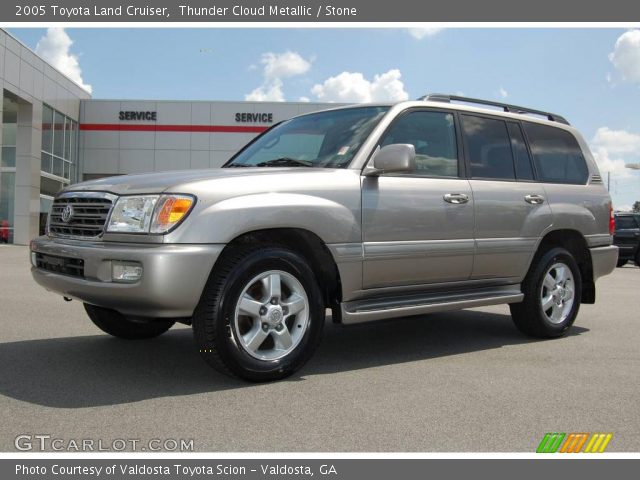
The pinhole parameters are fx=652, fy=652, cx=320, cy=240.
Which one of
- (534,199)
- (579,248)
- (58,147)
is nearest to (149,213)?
(534,199)

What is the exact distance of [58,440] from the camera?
2.93m

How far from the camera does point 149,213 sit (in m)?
3.75

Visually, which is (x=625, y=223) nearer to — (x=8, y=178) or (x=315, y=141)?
(x=315, y=141)

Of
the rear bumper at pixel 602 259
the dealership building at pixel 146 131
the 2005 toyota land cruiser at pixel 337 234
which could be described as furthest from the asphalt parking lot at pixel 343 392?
the dealership building at pixel 146 131

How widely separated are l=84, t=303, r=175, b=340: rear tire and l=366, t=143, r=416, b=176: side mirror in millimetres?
2033

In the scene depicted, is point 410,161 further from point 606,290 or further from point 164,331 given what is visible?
point 606,290

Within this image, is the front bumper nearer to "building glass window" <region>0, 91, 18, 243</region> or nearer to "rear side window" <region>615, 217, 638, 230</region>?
"rear side window" <region>615, 217, 638, 230</region>

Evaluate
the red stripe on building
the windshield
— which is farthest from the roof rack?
the red stripe on building

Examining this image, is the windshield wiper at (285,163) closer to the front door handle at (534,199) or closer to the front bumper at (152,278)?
the front bumper at (152,278)

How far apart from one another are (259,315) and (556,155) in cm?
370

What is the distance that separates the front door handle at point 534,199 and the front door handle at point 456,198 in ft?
2.67

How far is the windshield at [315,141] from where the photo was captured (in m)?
4.72
